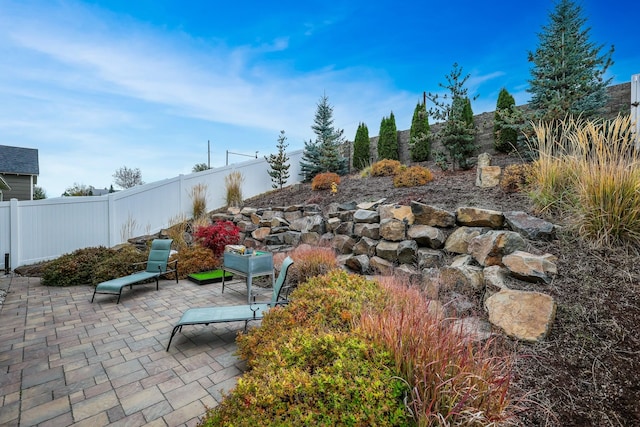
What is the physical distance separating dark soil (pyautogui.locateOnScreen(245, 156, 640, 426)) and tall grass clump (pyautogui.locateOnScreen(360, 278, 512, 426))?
18 cm

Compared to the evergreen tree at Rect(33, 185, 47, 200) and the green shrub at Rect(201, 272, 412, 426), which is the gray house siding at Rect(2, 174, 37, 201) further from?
the green shrub at Rect(201, 272, 412, 426)

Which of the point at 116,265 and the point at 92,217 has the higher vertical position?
the point at 92,217

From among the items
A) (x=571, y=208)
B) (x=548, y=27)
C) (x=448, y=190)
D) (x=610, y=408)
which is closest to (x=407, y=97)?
(x=548, y=27)

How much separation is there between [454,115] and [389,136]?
387cm

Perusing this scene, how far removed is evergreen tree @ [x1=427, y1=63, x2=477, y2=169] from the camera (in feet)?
23.1


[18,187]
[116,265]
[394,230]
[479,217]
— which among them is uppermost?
[18,187]

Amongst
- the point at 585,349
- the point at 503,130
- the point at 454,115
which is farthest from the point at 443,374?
the point at 503,130

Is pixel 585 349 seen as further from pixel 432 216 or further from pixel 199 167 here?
pixel 199 167

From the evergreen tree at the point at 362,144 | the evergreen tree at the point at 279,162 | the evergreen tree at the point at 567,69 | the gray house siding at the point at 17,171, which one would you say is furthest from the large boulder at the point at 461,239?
the gray house siding at the point at 17,171

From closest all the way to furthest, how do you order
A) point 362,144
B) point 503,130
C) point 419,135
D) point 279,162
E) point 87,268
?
point 87,268 → point 503,130 → point 279,162 → point 419,135 → point 362,144

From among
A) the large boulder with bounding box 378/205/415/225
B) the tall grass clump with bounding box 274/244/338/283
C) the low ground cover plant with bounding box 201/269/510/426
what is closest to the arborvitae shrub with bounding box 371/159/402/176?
the large boulder with bounding box 378/205/415/225

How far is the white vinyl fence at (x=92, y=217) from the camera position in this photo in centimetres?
614

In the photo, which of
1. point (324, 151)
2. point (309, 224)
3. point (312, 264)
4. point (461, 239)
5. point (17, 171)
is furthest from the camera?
point (17, 171)

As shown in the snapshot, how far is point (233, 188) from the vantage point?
9086 millimetres
